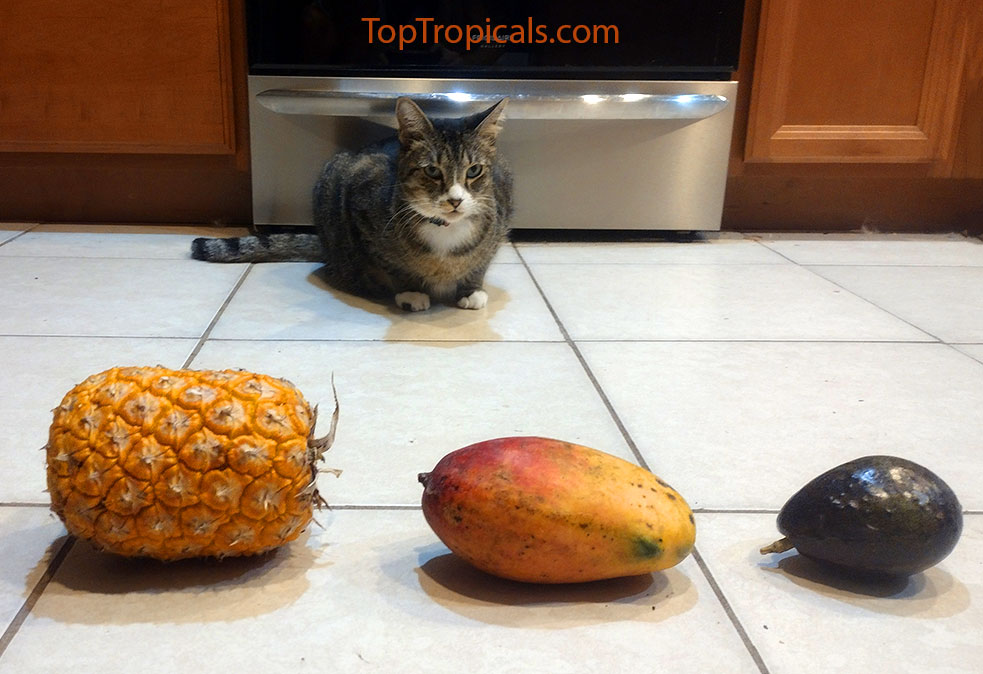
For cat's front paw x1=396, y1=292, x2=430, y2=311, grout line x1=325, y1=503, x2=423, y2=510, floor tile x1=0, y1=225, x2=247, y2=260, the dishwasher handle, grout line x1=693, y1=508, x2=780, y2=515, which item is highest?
the dishwasher handle

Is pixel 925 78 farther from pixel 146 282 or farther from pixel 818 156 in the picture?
pixel 146 282

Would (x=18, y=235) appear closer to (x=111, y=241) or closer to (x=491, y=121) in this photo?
(x=111, y=241)

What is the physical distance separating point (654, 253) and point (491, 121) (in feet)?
2.22

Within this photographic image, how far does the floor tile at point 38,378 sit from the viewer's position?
992 mm

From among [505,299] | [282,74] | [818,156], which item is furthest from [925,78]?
[282,74]

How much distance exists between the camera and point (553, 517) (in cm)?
75

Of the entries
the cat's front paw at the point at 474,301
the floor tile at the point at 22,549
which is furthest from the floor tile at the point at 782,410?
the floor tile at the point at 22,549

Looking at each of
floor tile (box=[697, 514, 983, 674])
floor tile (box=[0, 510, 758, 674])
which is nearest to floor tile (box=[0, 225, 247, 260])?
floor tile (box=[0, 510, 758, 674])

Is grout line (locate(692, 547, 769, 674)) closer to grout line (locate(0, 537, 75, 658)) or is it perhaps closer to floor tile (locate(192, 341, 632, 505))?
floor tile (locate(192, 341, 632, 505))

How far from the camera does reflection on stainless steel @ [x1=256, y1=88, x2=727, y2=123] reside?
2164mm

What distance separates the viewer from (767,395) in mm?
1305

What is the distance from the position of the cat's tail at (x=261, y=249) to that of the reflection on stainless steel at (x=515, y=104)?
0.33m

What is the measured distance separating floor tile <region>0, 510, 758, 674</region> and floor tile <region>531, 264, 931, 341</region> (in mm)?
803

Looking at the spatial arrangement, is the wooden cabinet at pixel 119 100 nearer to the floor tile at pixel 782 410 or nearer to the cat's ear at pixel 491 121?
the cat's ear at pixel 491 121
